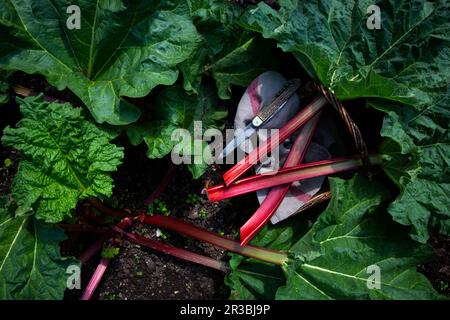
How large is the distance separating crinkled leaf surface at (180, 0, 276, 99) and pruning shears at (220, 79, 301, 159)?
5.6 inches

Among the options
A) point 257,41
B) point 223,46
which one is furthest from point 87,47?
point 257,41

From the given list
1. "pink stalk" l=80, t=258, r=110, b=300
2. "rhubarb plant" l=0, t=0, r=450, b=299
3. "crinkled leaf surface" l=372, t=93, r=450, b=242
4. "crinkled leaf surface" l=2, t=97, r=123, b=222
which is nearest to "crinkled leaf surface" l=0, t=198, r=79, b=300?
"rhubarb plant" l=0, t=0, r=450, b=299

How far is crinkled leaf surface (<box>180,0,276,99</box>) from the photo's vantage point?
8.02ft

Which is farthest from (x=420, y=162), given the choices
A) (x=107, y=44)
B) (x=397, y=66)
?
(x=107, y=44)

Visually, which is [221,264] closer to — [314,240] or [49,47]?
[314,240]

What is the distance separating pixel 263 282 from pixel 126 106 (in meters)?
0.98

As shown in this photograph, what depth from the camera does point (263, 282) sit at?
250cm

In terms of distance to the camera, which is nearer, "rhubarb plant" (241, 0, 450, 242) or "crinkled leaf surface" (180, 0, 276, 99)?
"rhubarb plant" (241, 0, 450, 242)

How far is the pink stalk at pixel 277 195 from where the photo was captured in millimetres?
2525

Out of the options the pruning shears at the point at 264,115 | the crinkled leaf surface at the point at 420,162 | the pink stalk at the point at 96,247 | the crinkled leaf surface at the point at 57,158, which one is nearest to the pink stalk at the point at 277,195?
the pruning shears at the point at 264,115

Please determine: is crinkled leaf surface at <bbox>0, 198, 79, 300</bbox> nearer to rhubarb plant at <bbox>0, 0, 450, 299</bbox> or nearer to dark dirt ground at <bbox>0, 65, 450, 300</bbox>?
rhubarb plant at <bbox>0, 0, 450, 299</bbox>

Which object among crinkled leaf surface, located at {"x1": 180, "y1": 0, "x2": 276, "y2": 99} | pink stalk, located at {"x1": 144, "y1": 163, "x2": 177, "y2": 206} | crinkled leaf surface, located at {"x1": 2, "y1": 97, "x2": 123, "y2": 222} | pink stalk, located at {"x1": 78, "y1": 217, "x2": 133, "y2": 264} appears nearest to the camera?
crinkled leaf surface, located at {"x1": 2, "y1": 97, "x2": 123, "y2": 222}

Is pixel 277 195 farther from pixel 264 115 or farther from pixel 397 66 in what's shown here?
pixel 397 66

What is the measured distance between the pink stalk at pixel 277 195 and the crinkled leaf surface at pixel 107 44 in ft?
2.27
